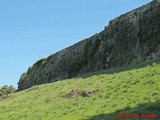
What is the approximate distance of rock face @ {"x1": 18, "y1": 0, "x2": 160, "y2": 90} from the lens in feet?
163

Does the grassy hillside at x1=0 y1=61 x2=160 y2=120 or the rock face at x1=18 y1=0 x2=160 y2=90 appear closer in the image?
the grassy hillside at x1=0 y1=61 x2=160 y2=120

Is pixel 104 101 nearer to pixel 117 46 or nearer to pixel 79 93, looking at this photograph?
pixel 79 93

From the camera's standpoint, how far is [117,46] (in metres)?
54.7

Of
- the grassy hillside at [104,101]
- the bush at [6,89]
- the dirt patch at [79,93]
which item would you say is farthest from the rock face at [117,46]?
the bush at [6,89]

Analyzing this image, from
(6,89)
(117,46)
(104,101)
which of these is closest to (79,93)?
(104,101)

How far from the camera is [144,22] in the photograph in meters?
51.9

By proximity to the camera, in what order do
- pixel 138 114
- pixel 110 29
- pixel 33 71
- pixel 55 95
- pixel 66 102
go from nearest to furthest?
pixel 138 114, pixel 66 102, pixel 55 95, pixel 110 29, pixel 33 71

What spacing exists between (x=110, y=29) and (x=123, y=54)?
24.7ft

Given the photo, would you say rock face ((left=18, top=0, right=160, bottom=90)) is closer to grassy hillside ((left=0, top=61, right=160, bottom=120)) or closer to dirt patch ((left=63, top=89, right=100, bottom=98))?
grassy hillside ((left=0, top=61, right=160, bottom=120))

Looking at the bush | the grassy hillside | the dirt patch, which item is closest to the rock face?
the grassy hillside

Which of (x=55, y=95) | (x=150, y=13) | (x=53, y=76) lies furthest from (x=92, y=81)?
(x=53, y=76)

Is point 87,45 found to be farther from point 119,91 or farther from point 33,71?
point 119,91

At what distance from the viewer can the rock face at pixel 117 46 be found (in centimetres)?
4959

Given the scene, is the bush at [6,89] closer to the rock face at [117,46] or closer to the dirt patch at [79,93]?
the rock face at [117,46]
